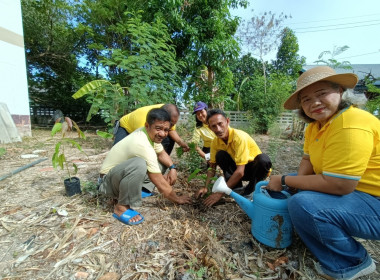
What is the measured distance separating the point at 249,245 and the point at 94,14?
1092cm

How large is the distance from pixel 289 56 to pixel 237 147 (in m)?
18.5

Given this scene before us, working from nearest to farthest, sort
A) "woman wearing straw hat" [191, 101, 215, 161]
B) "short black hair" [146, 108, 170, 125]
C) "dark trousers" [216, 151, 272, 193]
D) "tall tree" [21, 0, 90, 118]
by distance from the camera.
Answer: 1. "short black hair" [146, 108, 170, 125]
2. "dark trousers" [216, 151, 272, 193]
3. "woman wearing straw hat" [191, 101, 215, 161]
4. "tall tree" [21, 0, 90, 118]

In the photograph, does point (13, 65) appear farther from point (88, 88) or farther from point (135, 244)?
point (135, 244)

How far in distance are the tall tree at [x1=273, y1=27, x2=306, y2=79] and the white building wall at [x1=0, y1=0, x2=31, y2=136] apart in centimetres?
1682

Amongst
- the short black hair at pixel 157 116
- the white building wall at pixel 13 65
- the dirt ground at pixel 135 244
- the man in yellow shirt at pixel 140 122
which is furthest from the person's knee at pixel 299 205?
the white building wall at pixel 13 65

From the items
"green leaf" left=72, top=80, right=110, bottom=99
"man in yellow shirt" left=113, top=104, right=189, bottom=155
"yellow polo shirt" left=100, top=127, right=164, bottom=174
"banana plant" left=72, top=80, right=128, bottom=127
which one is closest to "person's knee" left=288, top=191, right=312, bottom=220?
"yellow polo shirt" left=100, top=127, right=164, bottom=174

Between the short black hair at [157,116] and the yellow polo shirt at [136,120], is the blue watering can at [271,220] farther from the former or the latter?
the yellow polo shirt at [136,120]

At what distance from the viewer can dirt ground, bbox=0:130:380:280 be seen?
4.29 feet

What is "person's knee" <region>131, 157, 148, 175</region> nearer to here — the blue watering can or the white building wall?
the blue watering can

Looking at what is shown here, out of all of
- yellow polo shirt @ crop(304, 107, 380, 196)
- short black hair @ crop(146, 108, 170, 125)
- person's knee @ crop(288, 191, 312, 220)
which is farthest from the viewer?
short black hair @ crop(146, 108, 170, 125)

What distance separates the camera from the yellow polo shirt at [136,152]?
179 centimetres

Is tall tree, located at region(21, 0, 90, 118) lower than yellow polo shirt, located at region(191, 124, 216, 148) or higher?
higher

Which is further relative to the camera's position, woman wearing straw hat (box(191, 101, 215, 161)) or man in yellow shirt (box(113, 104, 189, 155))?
woman wearing straw hat (box(191, 101, 215, 161))

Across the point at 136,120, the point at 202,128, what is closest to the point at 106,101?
the point at 136,120
